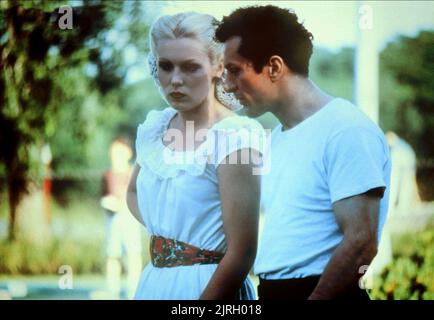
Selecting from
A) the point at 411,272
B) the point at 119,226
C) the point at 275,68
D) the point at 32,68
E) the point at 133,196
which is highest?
the point at 32,68

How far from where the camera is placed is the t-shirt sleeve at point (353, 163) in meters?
2.00

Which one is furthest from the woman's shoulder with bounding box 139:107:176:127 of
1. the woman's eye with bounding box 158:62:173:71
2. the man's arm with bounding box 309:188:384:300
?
the man's arm with bounding box 309:188:384:300

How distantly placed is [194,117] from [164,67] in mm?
236

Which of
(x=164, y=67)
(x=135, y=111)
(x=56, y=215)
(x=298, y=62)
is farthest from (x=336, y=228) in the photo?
(x=56, y=215)

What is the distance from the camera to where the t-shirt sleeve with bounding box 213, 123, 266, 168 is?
217cm

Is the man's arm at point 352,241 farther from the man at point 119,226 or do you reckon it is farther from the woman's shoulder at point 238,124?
the man at point 119,226

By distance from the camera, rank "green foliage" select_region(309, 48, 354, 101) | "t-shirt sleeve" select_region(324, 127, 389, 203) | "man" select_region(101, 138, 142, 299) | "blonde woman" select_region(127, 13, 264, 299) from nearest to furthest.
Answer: "t-shirt sleeve" select_region(324, 127, 389, 203), "blonde woman" select_region(127, 13, 264, 299), "green foliage" select_region(309, 48, 354, 101), "man" select_region(101, 138, 142, 299)

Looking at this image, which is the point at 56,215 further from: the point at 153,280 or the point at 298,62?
the point at 298,62

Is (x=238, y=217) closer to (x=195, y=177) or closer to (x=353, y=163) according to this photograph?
(x=195, y=177)

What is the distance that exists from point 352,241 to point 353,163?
0.67ft

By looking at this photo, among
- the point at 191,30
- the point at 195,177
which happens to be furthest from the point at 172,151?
the point at 191,30

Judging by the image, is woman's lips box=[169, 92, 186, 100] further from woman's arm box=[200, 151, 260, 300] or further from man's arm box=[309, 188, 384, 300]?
man's arm box=[309, 188, 384, 300]

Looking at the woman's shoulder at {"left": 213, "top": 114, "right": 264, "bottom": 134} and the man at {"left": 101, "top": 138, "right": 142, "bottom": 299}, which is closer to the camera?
the woman's shoulder at {"left": 213, "top": 114, "right": 264, "bottom": 134}

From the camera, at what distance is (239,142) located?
2.22m
